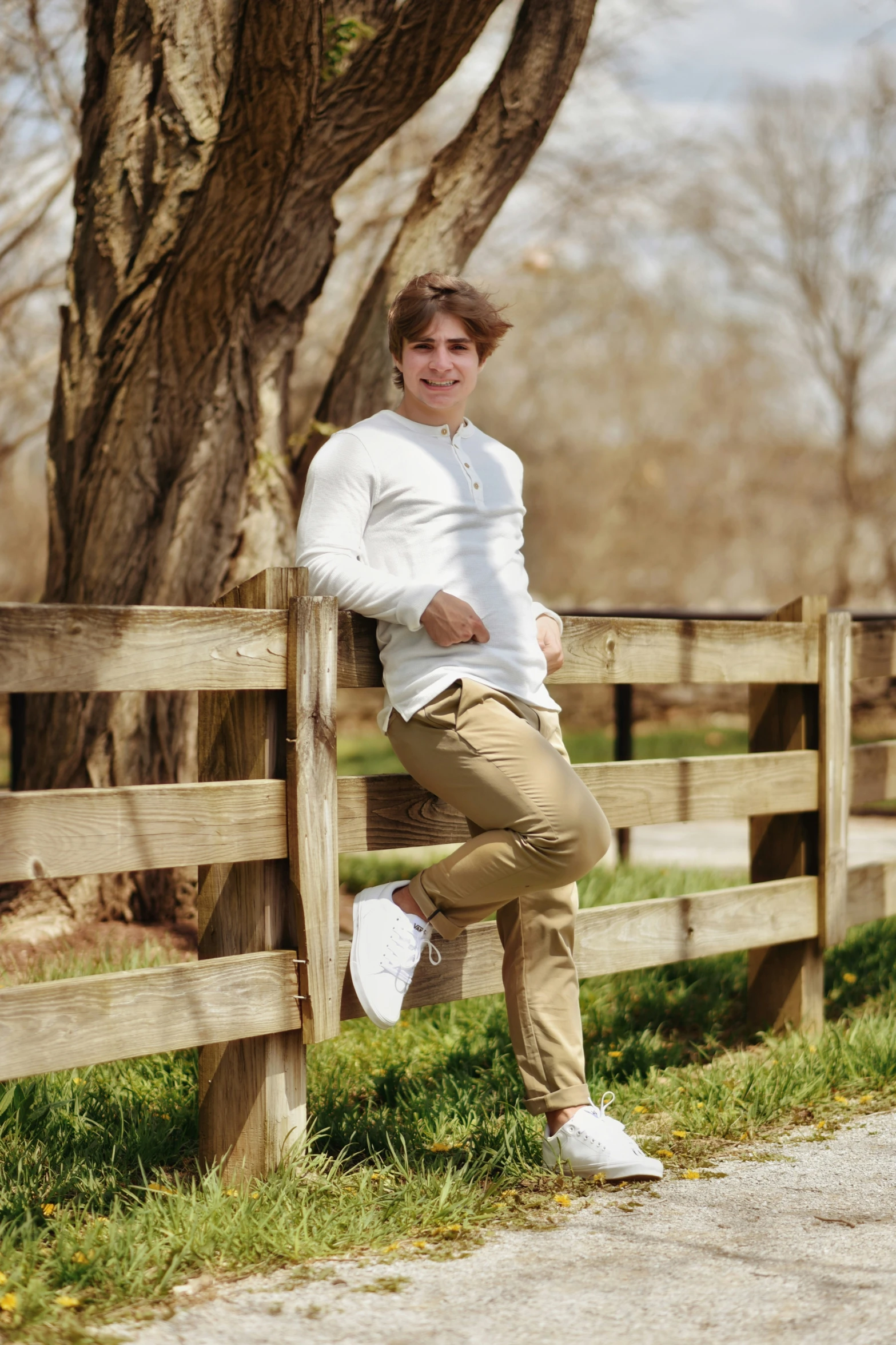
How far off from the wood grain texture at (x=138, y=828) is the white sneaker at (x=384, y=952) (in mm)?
233

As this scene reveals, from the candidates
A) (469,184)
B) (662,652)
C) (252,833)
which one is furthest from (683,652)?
(469,184)

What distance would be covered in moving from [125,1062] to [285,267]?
103 inches

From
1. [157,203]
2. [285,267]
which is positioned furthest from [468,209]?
[157,203]

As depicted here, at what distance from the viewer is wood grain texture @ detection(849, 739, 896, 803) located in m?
4.38

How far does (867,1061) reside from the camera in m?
3.62

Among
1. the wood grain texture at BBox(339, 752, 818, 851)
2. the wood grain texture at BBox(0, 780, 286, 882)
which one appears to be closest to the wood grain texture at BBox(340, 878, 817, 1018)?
the wood grain texture at BBox(339, 752, 818, 851)

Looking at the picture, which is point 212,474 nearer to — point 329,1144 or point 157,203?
point 157,203

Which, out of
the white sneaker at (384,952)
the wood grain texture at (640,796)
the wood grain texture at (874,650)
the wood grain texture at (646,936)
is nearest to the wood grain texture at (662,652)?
the wood grain texture at (640,796)

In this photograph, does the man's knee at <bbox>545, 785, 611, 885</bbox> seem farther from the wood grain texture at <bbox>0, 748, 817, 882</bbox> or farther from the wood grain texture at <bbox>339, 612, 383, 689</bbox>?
the wood grain texture at <bbox>339, 612, 383, 689</bbox>

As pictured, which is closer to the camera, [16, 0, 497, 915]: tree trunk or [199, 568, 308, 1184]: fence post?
[199, 568, 308, 1184]: fence post

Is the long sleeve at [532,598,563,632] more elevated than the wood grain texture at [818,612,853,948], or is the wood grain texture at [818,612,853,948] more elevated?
the long sleeve at [532,598,563,632]

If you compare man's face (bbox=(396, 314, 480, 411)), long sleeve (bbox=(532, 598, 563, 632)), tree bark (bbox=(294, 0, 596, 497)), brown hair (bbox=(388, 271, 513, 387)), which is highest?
tree bark (bbox=(294, 0, 596, 497))

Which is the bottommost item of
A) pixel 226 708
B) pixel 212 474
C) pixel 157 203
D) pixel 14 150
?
pixel 226 708

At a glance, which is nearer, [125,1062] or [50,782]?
[125,1062]
